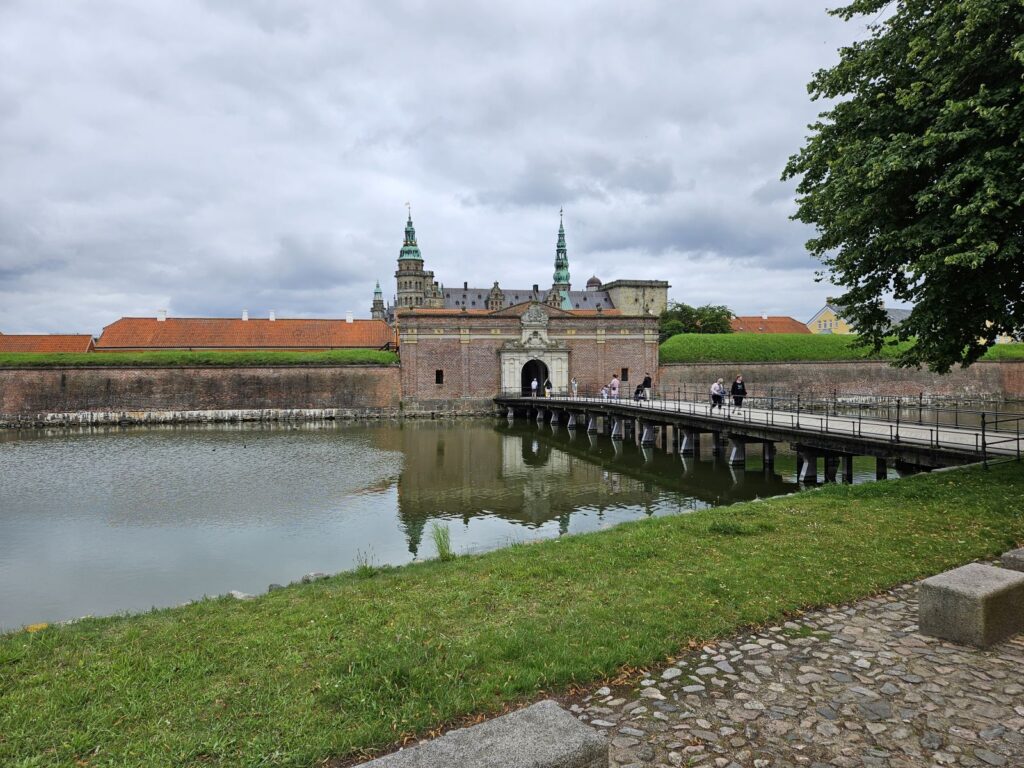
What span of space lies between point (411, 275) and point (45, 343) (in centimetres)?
3682

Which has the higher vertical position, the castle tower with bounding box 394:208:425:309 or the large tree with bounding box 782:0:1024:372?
the castle tower with bounding box 394:208:425:309

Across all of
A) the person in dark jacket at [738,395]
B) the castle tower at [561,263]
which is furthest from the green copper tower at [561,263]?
the person in dark jacket at [738,395]

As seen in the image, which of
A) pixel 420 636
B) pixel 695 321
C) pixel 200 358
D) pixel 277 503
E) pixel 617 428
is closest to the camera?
pixel 420 636

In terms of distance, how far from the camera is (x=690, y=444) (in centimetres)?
2234

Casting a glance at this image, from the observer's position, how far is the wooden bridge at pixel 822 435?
510 inches

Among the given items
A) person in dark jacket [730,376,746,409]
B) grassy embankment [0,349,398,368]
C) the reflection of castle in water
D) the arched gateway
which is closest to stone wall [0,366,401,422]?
grassy embankment [0,349,398,368]

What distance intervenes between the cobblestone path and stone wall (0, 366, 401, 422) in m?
35.3

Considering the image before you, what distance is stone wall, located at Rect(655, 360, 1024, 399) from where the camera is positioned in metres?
43.5

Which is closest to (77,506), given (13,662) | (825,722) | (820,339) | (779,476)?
(13,662)

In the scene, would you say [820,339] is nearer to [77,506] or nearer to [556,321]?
[556,321]

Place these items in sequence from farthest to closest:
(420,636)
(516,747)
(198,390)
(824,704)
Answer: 1. (198,390)
2. (420,636)
3. (824,704)
4. (516,747)

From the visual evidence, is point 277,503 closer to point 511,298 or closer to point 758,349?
point 758,349

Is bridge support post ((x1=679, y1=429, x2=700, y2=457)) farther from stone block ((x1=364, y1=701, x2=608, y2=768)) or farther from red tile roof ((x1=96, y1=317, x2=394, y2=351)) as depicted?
red tile roof ((x1=96, y1=317, x2=394, y2=351))

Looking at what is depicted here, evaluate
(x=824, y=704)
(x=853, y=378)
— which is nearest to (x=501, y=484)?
(x=824, y=704)
